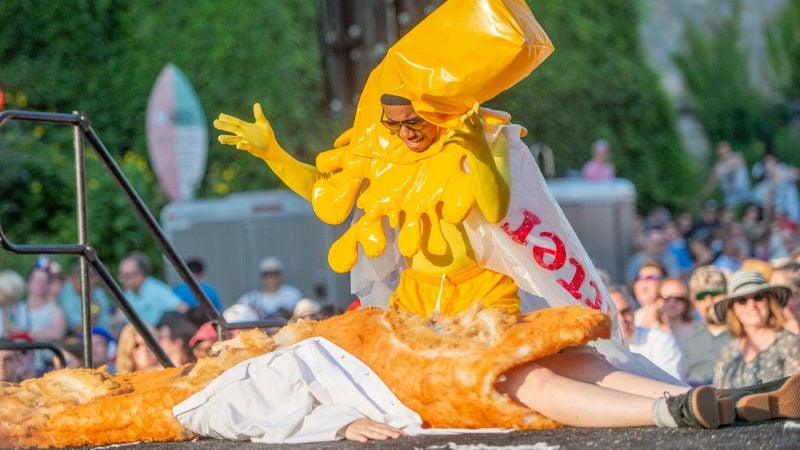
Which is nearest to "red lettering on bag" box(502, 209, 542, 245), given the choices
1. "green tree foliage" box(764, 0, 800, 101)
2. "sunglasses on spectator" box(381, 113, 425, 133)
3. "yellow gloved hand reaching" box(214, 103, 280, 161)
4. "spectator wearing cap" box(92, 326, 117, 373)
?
"sunglasses on spectator" box(381, 113, 425, 133)

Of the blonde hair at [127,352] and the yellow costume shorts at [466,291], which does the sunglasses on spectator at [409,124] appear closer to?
the yellow costume shorts at [466,291]

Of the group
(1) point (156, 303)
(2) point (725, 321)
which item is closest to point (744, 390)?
(2) point (725, 321)

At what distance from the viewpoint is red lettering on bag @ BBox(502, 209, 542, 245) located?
16.7 feet

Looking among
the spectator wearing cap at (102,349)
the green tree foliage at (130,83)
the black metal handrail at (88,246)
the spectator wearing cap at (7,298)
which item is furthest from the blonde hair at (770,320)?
the green tree foliage at (130,83)

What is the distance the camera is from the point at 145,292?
10055 millimetres

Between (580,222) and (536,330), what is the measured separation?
902cm

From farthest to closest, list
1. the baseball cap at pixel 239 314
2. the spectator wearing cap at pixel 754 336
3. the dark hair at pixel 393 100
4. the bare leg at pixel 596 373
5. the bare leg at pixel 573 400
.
Answer: the baseball cap at pixel 239 314, the spectator wearing cap at pixel 754 336, the dark hair at pixel 393 100, the bare leg at pixel 596 373, the bare leg at pixel 573 400

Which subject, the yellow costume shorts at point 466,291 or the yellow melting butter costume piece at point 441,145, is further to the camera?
the yellow costume shorts at point 466,291

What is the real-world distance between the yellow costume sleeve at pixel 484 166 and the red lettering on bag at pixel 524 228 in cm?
20

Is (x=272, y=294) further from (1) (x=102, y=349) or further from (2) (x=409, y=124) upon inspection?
(2) (x=409, y=124)

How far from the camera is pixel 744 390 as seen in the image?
15.1 feet

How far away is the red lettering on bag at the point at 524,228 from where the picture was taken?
16.7ft

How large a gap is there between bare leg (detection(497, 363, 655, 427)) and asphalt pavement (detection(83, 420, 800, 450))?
0.03 metres

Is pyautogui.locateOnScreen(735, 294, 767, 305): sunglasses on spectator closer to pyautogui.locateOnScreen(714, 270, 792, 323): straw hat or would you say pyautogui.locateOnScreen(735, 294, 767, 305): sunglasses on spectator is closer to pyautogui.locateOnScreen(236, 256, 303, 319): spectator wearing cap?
pyautogui.locateOnScreen(714, 270, 792, 323): straw hat
